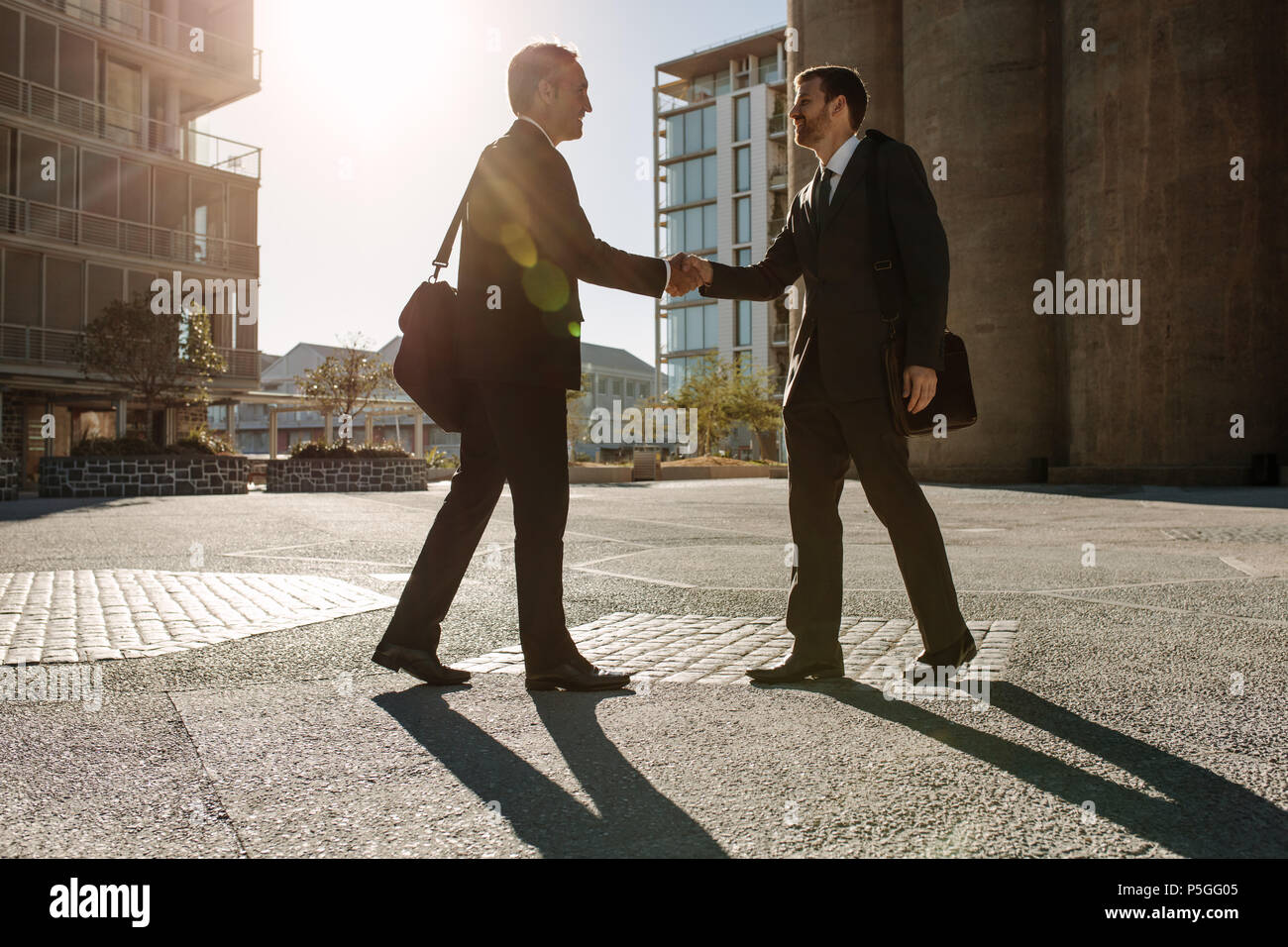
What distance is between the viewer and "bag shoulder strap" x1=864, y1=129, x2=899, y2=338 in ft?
10.4

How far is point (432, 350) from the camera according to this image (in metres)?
3.32

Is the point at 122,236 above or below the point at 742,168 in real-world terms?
below

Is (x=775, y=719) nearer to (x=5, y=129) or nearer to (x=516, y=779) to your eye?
(x=516, y=779)

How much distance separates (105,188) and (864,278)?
32519 mm

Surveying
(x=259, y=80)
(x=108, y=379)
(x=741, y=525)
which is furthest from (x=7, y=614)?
(x=259, y=80)

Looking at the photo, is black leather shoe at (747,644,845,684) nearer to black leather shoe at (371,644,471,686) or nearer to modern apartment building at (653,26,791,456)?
black leather shoe at (371,644,471,686)

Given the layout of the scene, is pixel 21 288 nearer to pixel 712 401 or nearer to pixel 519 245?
pixel 712 401

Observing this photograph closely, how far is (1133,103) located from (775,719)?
2361 cm

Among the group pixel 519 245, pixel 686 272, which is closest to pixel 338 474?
pixel 686 272

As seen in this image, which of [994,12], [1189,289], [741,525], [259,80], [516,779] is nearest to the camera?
[516,779]

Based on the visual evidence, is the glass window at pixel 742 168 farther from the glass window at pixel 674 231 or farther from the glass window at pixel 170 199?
the glass window at pixel 170 199

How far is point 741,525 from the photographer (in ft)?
37.0
